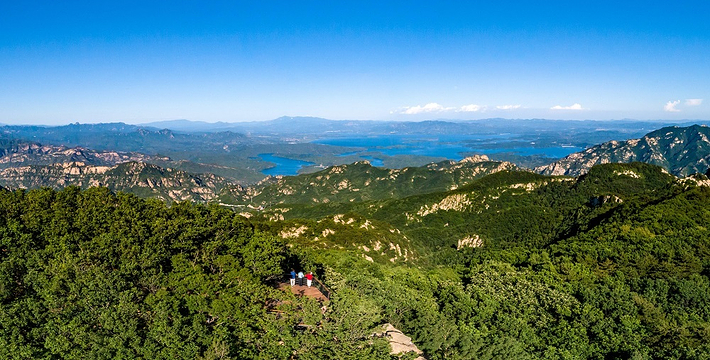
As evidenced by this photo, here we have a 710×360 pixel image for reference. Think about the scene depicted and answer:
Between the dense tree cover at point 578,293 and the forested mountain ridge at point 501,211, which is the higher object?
the dense tree cover at point 578,293

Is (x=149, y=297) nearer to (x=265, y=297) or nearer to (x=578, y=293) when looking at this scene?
(x=265, y=297)

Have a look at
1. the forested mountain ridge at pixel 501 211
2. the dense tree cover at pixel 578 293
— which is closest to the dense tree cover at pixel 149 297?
the dense tree cover at pixel 578 293

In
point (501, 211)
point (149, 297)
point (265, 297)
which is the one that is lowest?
point (501, 211)

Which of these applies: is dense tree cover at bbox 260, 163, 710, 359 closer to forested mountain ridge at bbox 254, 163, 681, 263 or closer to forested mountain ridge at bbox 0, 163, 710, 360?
forested mountain ridge at bbox 0, 163, 710, 360

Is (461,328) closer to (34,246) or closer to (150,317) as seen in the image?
(150,317)

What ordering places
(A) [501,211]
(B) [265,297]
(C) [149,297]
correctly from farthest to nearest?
(A) [501,211]
(B) [265,297]
(C) [149,297]

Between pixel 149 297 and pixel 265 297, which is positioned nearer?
pixel 149 297

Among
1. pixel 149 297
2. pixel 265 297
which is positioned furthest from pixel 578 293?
pixel 149 297

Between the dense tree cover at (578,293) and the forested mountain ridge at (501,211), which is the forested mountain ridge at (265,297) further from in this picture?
the forested mountain ridge at (501,211)

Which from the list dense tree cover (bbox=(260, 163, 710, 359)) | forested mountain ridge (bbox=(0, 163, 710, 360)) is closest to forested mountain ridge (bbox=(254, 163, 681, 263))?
Result: dense tree cover (bbox=(260, 163, 710, 359))
